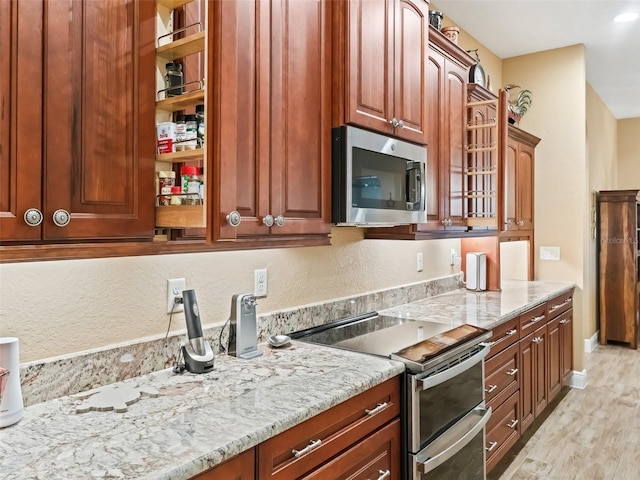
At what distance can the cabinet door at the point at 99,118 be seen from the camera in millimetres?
1055

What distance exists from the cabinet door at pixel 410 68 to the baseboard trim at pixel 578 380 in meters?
2.95

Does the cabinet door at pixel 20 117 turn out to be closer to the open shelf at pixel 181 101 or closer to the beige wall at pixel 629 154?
the open shelf at pixel 181 101

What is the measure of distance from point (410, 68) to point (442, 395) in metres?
1.49

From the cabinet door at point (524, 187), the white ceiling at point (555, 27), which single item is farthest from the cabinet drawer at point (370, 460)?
the white ceiling at point (555, 27)

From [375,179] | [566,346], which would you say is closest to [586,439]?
[566,346]

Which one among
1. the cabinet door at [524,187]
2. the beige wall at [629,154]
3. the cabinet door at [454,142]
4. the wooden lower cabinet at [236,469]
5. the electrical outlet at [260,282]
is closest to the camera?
the wooden lower cabinet at [236,469]

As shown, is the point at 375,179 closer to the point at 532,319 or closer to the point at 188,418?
the point at 188,418

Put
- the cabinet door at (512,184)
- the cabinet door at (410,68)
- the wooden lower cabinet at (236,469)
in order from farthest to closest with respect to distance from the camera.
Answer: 1. the cabinet door at (512,184)
2. the cabinet door at (410,68)
3. the wooden lower cabinet at (236,469)

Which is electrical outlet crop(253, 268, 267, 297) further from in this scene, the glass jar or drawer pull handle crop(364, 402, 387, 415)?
the glass jar

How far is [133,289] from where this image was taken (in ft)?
5.13

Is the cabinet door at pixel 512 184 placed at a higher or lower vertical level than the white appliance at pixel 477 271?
higher

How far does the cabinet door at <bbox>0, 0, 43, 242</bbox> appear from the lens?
38.2 inches

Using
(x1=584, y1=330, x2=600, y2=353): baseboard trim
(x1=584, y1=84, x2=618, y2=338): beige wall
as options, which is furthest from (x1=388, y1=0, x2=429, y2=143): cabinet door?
(x1=584, y1=330, x2=600, y2=353): baseboard trim

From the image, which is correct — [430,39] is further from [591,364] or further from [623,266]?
[623,266]
